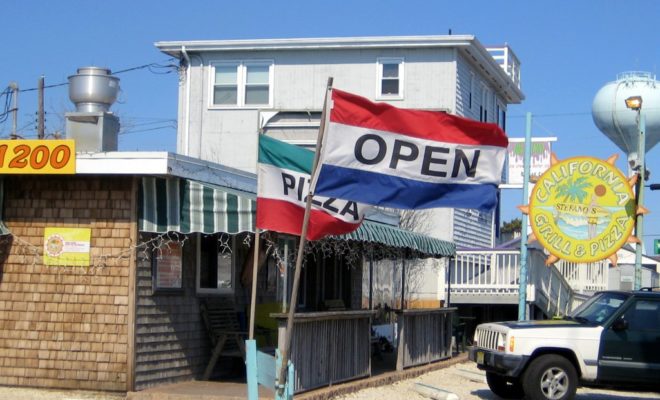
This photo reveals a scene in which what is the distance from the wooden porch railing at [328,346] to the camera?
1293cm

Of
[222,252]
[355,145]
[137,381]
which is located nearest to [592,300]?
[222,252]

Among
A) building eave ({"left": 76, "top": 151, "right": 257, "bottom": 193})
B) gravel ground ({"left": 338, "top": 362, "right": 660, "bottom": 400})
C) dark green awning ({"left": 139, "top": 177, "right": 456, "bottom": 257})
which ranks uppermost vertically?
building eave ({"left": 76, "top": 151, "right": 257, "bottom": 193})

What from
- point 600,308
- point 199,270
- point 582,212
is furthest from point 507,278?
point 199,270

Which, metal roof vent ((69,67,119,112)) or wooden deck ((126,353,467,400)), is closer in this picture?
wooden deck ((126,353,467,400))

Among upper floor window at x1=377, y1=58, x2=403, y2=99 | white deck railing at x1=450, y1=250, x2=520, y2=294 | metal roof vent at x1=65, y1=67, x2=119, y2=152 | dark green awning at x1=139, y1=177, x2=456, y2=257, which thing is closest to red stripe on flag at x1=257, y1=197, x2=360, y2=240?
dark green awning at x1=139, y1=177, x2=456, y2=257

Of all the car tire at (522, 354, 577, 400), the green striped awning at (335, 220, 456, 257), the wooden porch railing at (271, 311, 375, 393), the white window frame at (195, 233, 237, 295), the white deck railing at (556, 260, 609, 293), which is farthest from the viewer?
the white deck railing at (556, 260, 609, 293)

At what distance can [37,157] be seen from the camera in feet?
41.9

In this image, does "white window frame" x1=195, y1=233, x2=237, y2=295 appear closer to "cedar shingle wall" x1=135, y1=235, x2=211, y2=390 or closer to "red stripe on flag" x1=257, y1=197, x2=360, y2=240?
"cedar shingle wall" x1=135, y1=235, x2=211, y2=390

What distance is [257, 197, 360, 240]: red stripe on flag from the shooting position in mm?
9438

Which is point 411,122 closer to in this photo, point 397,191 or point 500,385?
point 397,191

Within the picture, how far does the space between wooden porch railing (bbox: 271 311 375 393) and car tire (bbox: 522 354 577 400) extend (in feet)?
8.49

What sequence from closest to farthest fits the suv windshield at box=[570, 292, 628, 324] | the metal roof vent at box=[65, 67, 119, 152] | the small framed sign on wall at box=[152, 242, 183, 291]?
1. the metal roof vent at box=[65, 67, 119, 152]
2. the small framed sign on wall at box=[152, 242, 183, 291]
3. the suv windshield at box=[570, 292, 628, 324]

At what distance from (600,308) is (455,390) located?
278 cm

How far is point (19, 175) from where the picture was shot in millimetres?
13422
